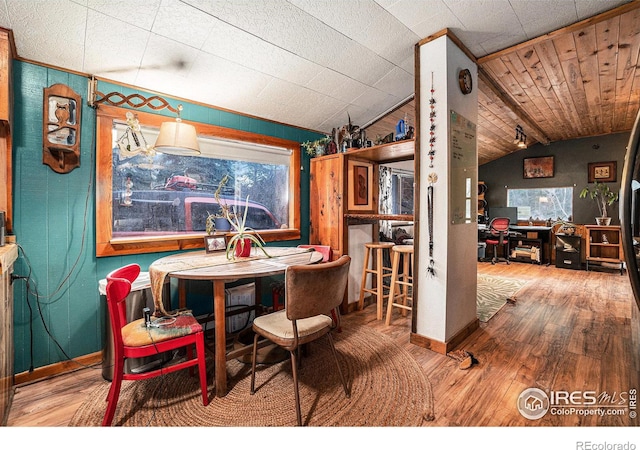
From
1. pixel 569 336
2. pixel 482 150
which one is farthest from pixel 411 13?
pixel 482 150

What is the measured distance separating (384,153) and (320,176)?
0.80 meters

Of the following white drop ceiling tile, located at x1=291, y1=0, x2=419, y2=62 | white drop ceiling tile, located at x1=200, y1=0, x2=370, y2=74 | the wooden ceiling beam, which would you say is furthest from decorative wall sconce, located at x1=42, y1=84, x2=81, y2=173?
the wooden ceiling beam

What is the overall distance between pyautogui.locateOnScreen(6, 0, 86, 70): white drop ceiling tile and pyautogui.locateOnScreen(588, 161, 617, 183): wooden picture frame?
8.43 meters

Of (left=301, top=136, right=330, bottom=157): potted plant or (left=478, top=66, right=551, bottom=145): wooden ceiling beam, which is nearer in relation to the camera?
(left=478, top=66, right=551, bottom=145): wooden ceiling beam

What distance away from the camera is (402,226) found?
15.0 feet

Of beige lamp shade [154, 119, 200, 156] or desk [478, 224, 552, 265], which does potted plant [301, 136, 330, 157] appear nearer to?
beige lamp shade [154, 119, 200, 156]

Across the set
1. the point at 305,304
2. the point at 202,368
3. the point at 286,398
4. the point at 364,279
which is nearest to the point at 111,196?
the point at 202,368

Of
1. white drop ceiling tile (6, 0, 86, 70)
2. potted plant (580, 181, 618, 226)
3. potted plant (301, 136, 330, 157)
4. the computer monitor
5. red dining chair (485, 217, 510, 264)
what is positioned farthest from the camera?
the computer monitor

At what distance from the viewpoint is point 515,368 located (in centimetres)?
205

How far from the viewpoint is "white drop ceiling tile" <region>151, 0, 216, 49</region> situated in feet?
5.87

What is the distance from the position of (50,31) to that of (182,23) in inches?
30.8

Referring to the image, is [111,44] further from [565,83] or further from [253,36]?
[565,83]

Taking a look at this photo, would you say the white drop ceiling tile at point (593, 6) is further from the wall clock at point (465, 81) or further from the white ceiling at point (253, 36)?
the wall clock at point (465, 81)
